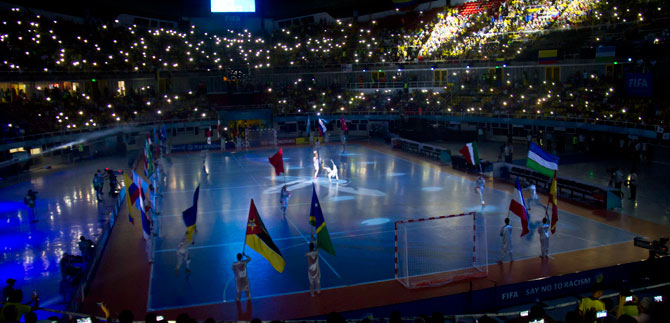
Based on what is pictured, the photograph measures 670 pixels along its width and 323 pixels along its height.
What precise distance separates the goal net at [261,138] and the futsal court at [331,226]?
38.9 feet

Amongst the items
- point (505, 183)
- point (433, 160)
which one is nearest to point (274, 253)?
point (505, 183)

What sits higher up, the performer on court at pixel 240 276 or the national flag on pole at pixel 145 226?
the national flag on pole at pixel 145 226

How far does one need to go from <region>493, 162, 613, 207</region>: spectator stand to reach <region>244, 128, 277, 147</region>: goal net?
24.2 meters

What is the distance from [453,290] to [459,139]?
35.2 metres

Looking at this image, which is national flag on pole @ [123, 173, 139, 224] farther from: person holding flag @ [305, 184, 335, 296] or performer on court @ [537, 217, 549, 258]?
performer on court @ [537, 217, 549, 258]

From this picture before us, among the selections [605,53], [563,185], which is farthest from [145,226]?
[605,53]

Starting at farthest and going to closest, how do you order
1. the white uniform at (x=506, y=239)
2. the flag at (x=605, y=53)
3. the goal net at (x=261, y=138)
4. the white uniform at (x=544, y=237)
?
the goal net at (x=261, y=138) → the flag at (x=605, y=53) → the white uniform at (x=544, y=237) → the white uniform at (x=506, y=239)

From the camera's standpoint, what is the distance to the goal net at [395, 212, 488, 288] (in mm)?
15852

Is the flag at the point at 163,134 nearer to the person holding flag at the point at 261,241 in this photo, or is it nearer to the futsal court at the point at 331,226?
the futsal court at the point at 331,226

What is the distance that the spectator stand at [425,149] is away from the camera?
120 feet

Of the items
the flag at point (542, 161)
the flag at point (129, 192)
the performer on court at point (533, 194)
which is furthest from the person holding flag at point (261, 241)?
the performer on court at point (533, 194)

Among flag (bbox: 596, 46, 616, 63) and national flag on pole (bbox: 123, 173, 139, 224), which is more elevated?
flag (bbox: 596, 46, 616, 63)

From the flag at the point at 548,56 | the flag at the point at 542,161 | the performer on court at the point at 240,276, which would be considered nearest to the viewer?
the performer on court at the point at 240,276

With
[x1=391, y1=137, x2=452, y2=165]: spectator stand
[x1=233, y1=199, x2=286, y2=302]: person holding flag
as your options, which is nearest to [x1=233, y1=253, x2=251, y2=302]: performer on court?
[x1=233, y1=199, x2=286, y2=302]: person holding flag
